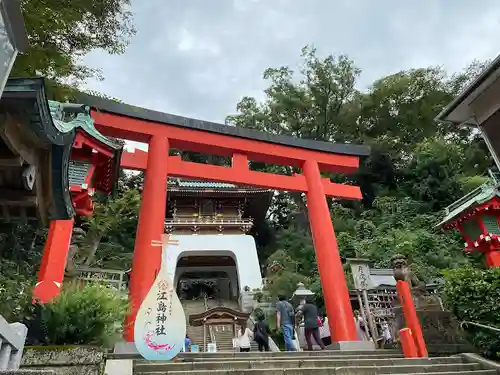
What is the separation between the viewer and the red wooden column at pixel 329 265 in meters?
8.62

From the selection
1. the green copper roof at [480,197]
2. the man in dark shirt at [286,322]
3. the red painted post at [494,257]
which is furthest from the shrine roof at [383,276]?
the man in dark shirt at [286,322]

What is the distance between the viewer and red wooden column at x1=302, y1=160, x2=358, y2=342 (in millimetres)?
8617

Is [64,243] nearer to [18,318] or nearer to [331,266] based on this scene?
[18,318]

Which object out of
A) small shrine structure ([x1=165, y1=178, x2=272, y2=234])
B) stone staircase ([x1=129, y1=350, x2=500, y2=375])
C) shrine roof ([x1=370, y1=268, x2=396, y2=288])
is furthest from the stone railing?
small shrine structure ([x1=165, y1=178, x2=272, y2=234])

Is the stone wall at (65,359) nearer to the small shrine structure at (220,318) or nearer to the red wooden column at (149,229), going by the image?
the red wooden column at (149,229)

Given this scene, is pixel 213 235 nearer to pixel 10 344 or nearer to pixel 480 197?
pixel 480 197

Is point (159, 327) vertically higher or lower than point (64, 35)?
lower

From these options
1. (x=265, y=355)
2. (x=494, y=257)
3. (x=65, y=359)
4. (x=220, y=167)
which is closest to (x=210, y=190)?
(x=220, y=167)

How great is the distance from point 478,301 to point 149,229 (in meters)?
6.05

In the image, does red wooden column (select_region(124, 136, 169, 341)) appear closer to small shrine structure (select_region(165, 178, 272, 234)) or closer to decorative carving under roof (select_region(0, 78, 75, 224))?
decorative carving under roof (select_region(0, 78, 75, 224))

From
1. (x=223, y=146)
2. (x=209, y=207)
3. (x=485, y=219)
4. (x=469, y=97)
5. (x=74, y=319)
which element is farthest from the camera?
(x=209, y=207)

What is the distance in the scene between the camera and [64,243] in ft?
25.4

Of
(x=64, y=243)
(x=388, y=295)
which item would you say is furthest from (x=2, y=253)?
(x=388, y=295)

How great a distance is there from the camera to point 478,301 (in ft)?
21.8
